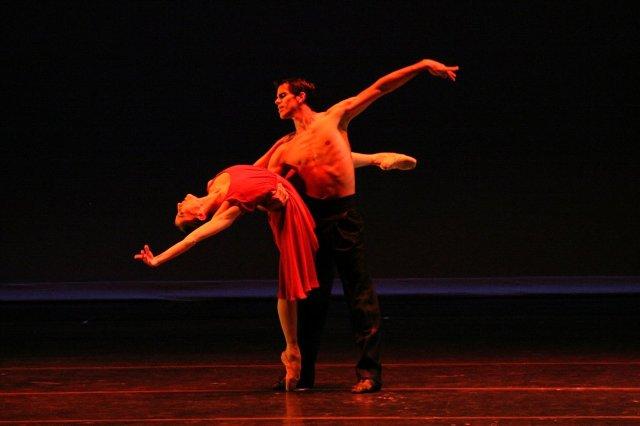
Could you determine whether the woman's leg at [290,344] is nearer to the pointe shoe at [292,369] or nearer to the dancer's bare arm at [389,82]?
the pointe shoe at [292,369]

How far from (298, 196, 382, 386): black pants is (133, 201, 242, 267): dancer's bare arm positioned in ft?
1.37

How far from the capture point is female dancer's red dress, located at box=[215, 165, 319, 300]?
458 cm

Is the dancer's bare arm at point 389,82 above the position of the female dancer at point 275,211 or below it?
above

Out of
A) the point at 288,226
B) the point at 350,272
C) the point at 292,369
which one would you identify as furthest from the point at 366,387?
the point at 288,226

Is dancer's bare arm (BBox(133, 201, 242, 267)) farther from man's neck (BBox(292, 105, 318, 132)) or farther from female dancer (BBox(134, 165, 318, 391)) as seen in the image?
man's neck (BBox(292, 105, 318, 132))

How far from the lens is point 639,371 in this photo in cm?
513

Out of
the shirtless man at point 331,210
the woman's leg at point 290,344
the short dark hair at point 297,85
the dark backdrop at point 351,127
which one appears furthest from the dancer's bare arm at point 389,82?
the dark backdrop at point 351,127

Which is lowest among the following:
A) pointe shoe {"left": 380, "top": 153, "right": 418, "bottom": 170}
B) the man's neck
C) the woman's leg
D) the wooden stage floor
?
the wooden stage floor

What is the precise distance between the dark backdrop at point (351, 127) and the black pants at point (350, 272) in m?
4.57

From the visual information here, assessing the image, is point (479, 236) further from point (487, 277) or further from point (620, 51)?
point (620, 51)

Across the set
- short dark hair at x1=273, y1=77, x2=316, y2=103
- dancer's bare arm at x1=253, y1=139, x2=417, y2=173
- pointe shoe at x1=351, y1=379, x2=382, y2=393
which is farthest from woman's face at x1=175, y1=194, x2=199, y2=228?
pointe shoe at x1=351, y1=379, x2=382, y2=393

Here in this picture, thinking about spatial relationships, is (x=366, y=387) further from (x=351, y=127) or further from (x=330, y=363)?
(x=351, y=127)

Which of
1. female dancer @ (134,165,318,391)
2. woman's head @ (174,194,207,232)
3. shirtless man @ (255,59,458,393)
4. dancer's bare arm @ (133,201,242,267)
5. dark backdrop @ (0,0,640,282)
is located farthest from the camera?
dark backdrop @ (0,0,640,282)

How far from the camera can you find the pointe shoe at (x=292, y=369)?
15.7 ft
